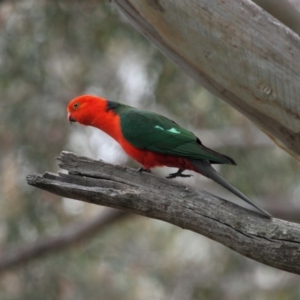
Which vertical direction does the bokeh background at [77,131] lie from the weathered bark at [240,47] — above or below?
below

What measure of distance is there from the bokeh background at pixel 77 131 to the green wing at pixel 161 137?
3880 mm

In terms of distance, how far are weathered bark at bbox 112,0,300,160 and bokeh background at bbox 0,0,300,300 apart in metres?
4.51

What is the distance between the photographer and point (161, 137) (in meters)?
4.47

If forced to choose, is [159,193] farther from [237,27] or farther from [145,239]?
[145,239]

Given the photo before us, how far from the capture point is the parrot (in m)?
4.19

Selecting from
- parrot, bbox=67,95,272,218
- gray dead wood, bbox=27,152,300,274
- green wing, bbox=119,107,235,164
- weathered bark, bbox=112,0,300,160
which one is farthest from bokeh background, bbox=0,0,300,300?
gray dead wood, bbox=27,152,300,274

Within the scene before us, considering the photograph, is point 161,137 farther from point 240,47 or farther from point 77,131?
point 77,131

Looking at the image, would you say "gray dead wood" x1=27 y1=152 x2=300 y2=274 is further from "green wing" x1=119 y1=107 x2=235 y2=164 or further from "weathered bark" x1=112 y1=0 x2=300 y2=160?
"weathered bark" x1=112 y1=0 x2=300 y2=160

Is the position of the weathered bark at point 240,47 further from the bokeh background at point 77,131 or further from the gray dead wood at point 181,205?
the bokeh background at point 77,131

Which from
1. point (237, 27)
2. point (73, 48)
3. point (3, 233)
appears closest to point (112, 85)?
point (73, 48)

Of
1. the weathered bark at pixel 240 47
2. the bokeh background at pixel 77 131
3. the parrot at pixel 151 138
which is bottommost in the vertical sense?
the bokeh background at pixel 77 131

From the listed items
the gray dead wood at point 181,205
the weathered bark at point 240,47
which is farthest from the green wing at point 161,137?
the gray dead wood at point 181,205

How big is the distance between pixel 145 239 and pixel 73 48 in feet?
16.6

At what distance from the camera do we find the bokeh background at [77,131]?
358 inches
